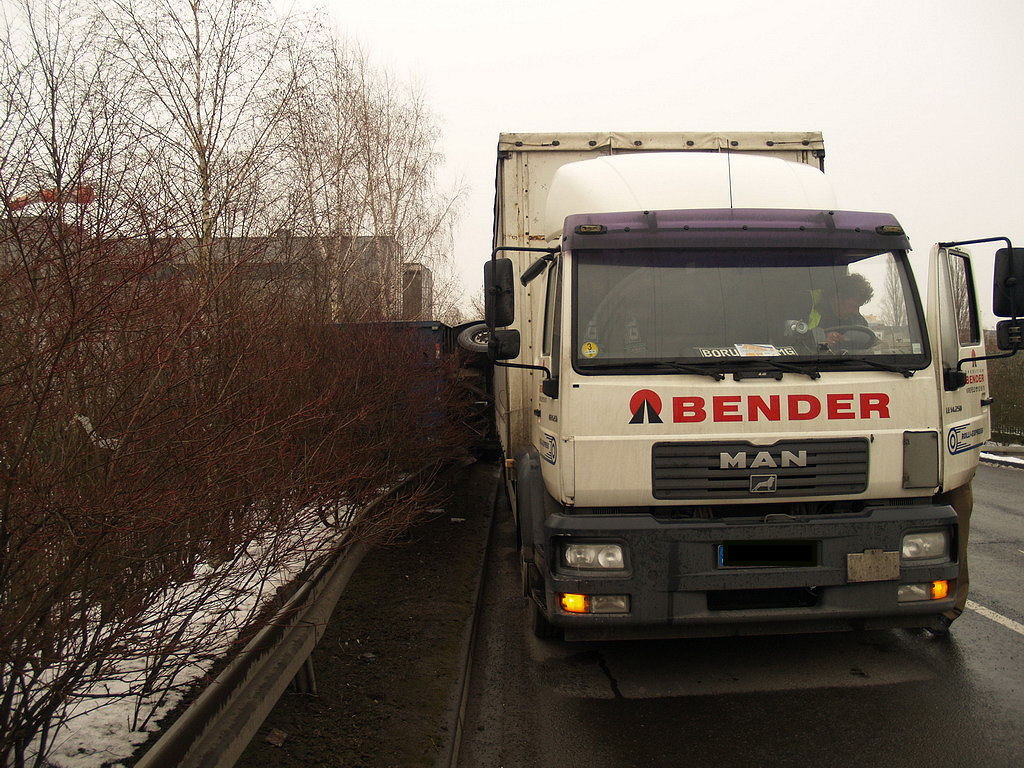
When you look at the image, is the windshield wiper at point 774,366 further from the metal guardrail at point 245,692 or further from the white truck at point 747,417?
the metal guardrail at point 245,692

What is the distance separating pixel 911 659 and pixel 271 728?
3579 mm

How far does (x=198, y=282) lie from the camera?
332 cm

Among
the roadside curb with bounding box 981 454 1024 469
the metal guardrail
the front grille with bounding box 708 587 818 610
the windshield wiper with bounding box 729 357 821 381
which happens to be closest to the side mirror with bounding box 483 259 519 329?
the windshield wiper with bounding box 729 357 821 381

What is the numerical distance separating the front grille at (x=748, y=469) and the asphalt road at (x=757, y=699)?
1.13 metres

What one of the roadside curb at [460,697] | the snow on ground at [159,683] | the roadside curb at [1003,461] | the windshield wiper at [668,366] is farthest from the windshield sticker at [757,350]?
the roadside curb at [1003,461]

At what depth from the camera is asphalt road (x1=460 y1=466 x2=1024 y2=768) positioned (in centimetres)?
348

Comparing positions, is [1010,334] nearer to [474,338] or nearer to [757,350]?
[757,350]

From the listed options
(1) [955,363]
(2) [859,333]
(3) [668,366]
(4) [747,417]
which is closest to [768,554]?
(4) [747,417]

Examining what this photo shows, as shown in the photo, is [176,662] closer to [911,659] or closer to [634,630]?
[634,630]

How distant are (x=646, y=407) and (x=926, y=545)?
1589mm

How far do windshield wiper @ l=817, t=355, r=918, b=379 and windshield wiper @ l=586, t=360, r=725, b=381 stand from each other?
58cm

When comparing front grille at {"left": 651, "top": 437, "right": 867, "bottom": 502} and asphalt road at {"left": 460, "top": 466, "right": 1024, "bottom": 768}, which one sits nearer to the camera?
asphalt road at {"left": 460, "top": 466, "right": 1024, "bottom": 768}

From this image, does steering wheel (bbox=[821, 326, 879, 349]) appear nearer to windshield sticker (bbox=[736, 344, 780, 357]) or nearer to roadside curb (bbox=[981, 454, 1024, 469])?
windshield sticker (bbox=[736, 344, 780, 357])

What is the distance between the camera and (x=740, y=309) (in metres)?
4.02
